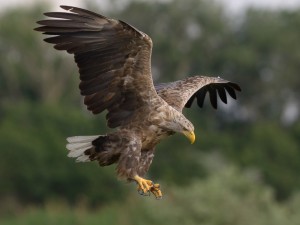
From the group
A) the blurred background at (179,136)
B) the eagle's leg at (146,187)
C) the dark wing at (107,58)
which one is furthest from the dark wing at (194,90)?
the blurred background at (179,136)

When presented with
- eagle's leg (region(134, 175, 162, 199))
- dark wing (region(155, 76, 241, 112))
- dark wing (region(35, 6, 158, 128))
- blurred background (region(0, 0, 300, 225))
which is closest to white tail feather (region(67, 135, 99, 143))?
dark wing (region(35, 6, 158, 128))

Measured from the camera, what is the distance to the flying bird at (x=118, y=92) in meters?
13.5

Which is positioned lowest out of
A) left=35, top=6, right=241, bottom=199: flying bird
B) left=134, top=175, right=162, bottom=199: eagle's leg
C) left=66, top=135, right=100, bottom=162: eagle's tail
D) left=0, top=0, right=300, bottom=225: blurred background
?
left=0, top=0, right=300, bottom=225: blurred background

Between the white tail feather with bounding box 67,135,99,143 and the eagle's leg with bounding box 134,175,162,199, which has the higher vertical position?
the white tail feather with bounding box 67,135,99,143

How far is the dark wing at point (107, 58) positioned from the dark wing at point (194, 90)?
0.68 m

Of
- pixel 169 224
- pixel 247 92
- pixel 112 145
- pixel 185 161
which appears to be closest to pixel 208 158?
pixel 185 161

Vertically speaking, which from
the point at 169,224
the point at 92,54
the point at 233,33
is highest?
the point at 92,54

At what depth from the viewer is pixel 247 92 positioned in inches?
2879

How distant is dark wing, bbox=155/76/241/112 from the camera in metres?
14.6

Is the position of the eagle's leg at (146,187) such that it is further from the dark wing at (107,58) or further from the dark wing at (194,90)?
the dark wing at (194,90)

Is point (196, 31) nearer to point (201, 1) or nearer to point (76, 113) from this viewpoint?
point (201, 1)

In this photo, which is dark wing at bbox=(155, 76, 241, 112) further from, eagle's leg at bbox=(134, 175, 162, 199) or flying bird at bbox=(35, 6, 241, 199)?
eagle's leg at bbox=(134, 175, 162, 199)

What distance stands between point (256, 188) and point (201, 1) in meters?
50.4

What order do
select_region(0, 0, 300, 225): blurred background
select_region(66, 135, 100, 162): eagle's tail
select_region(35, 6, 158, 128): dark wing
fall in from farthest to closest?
1. select_region(0, 0, 300, 225): blurred background
2. select_region(66, 135, 100, 162): eagle's tail
3. select_region(35, 6, 158, 128): dark wing
